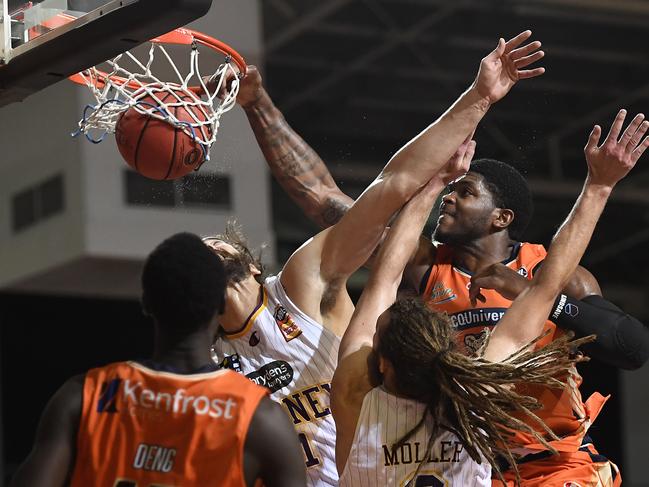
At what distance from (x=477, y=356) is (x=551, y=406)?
0.92m

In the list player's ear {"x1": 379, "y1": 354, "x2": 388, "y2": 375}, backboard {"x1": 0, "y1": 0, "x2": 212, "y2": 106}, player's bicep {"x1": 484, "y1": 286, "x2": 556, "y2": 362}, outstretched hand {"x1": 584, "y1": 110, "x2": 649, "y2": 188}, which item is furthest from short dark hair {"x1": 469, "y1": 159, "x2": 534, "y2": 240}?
backboard {"x1": 0, "y1": 0, "x2": 212, "y2": 106}

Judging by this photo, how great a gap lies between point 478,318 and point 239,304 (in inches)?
33.7

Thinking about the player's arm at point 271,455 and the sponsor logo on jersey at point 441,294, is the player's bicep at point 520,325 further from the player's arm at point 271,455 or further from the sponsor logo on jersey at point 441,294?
the player's arm at point 271,455

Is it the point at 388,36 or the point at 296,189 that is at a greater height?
the point at 388,36

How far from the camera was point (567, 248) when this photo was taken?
12.8 ft

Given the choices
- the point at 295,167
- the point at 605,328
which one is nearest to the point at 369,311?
the point at 605,328

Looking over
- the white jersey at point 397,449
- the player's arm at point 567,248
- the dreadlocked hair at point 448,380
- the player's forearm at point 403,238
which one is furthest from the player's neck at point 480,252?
the white jersey at point 397,449

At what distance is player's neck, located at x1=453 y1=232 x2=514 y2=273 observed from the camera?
4762 mm

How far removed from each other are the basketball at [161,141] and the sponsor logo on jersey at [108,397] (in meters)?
1.53

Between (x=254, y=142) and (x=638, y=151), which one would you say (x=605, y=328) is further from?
(x=254, y=142)

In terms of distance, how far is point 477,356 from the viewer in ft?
12.0

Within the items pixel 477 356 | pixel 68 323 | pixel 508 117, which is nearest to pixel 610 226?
pixel 508 117

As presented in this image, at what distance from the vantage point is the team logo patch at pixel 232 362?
4.36m

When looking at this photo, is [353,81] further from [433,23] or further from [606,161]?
[606,161]
